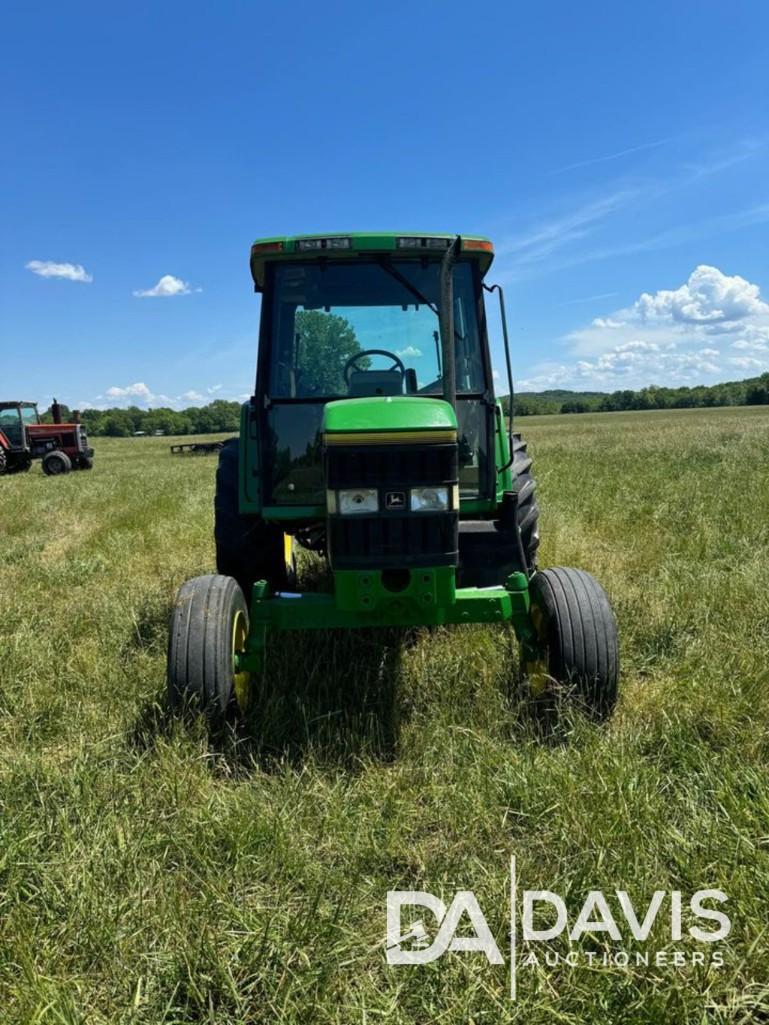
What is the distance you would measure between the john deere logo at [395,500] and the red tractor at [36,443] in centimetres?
1891

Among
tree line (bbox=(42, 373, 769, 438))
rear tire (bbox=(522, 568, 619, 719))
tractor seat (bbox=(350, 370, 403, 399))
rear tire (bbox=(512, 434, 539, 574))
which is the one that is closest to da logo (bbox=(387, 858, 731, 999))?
rear tire (bbox=(522, 568, 619, 719))

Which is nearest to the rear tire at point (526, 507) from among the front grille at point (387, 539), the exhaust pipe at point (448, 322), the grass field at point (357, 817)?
the grass field at point (357, 817)

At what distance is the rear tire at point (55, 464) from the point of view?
20047mm

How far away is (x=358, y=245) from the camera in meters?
3.64

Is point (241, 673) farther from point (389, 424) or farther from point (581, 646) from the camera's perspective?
point (581, 646)

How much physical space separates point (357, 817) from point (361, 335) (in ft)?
8.66

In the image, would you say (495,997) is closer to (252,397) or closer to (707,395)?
(252,397)

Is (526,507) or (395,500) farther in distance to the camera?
(526,507)

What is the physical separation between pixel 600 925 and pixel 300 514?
2391 millimetres

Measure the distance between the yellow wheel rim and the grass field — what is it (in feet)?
0.32

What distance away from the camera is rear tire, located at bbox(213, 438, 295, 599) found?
14.7 ft

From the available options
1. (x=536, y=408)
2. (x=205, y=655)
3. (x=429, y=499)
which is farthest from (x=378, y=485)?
(x=536, y=408)

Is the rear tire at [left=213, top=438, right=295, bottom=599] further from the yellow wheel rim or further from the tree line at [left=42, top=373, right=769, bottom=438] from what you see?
the tree line at [left=42, top=373, right=769, bottom=438]

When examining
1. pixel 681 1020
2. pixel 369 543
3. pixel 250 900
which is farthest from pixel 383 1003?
pixel 369 543
